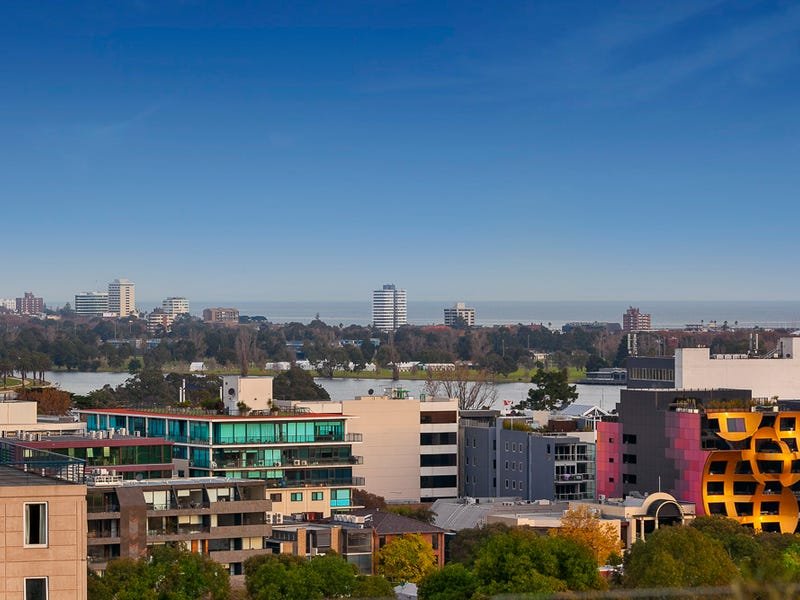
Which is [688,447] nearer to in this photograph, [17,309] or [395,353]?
[395,353]

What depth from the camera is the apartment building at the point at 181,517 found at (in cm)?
1633

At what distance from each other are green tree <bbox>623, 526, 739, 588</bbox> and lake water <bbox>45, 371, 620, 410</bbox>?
34.9 meters

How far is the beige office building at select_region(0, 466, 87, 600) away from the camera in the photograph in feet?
26.6

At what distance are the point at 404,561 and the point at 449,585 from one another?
10.1 feet

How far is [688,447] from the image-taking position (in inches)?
907

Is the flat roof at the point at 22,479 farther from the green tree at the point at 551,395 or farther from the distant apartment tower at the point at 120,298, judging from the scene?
the distant apartment tower at the point at 120,298

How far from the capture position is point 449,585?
582 inches

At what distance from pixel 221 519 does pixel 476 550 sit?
102 inches

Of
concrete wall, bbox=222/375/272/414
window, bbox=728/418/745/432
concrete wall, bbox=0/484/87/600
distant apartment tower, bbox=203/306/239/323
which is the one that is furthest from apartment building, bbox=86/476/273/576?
distant apartment tower, bbox=203/306/239/323

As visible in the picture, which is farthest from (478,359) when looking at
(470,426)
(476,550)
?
(476,550)

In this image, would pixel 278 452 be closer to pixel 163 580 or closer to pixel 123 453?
pixel 123 453

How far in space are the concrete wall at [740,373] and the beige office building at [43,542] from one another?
2286 cm

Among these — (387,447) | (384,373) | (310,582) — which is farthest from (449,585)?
(384,373)

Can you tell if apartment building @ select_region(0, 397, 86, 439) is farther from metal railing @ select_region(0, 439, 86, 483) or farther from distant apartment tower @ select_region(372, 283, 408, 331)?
distant apartment tower @ select_region(372, 283, 408, 331)
